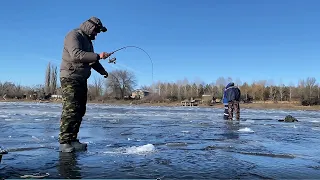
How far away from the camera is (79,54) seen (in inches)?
167

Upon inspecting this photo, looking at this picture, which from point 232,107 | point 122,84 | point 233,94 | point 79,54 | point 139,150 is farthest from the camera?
point 122,84

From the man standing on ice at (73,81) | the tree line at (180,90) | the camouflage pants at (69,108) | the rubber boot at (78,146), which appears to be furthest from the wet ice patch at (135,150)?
the tree line at (180,90)

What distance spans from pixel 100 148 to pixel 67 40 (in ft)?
4.99

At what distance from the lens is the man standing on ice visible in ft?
14.1

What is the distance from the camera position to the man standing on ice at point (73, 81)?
4309 millimetres

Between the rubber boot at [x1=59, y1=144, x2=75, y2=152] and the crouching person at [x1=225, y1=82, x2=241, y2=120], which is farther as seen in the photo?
the crouching person at [x1=225, y1=82, x2=241, y2=120]

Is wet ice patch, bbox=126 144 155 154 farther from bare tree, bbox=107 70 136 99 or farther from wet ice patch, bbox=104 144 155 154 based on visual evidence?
bare tree, bbox=107 70 136 99

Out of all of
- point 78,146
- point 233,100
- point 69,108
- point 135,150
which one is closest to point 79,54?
point 69,108

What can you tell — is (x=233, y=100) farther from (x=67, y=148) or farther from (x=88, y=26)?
(x=67, y=148)

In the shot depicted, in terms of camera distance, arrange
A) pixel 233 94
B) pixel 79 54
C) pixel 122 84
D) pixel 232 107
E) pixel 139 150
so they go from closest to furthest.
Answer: pixel 79 54, pixel 139 150, pixel 232 107, pixel 233 94, pixel 122 84

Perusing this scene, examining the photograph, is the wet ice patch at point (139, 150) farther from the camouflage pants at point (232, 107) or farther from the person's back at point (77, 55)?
the camouflage pants at point (232, 107)

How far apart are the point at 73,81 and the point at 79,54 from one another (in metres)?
0.38

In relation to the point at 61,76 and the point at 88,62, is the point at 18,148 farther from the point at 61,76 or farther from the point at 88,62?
the point at 88,62

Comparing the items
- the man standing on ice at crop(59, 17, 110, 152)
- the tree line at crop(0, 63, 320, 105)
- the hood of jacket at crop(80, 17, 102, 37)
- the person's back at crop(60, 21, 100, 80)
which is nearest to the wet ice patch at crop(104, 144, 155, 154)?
the man standing on ice at crop(59, 17, 110, 152)
